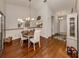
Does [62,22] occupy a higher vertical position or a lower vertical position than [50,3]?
lower

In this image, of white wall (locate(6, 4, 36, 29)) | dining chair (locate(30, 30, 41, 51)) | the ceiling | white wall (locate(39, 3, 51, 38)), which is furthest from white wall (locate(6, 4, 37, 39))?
dining chair (locate(30, 30, 41, 51))

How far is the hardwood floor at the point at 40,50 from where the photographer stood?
3.11 m

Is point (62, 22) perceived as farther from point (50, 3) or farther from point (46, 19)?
point (50, 3)

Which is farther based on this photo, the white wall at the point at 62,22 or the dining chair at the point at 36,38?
the dining chair at the point at 36,38

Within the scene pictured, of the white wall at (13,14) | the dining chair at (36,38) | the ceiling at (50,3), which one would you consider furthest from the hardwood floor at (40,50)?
the ceiling at (50,3)

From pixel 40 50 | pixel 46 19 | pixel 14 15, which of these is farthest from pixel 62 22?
pixel 14 15

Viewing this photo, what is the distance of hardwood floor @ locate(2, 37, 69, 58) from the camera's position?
3105 mm

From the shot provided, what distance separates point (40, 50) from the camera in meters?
3.14

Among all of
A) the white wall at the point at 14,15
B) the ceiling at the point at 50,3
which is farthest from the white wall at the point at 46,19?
the white wall at the point at 14,15

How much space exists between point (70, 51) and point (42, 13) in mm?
1331

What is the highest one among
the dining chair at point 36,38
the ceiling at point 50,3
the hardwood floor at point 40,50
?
the ceiling at point 50,3

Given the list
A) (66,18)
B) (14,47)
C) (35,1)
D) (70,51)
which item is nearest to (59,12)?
(66,18)

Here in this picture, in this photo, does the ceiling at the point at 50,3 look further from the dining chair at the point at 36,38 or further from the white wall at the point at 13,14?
the dining chair at the point at 36,38

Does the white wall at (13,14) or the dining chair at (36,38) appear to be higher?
the white wall at (13,14)
